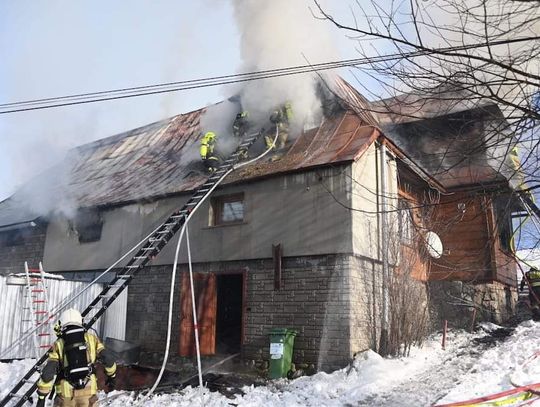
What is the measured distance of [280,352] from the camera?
8.83 metres

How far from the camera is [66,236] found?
45.2ft

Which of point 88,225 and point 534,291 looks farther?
point 88,225

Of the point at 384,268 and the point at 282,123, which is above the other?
the point at 282,123

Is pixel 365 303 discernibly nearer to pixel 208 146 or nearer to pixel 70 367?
pixel 208 146

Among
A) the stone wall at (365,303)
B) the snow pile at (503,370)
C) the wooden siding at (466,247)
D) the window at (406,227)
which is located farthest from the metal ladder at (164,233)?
the snow pile at (503,370)

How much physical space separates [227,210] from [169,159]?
3.82 m

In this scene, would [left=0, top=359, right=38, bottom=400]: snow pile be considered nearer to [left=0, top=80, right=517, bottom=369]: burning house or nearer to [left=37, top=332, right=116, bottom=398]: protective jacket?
[left=0, top=80, right=517, bottom=369]: burning house

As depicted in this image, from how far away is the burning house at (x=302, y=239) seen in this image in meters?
9.22


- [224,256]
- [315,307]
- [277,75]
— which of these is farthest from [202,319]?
[277,75]

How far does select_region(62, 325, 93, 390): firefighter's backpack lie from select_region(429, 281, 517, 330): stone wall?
8.49 meters

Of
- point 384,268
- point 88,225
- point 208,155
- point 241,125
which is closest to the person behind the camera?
point 384,268

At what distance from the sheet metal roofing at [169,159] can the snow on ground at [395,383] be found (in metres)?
2.96

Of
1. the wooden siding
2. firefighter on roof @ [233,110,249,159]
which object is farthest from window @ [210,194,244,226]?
the wooden siding

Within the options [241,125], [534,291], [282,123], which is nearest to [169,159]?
[241,125]
